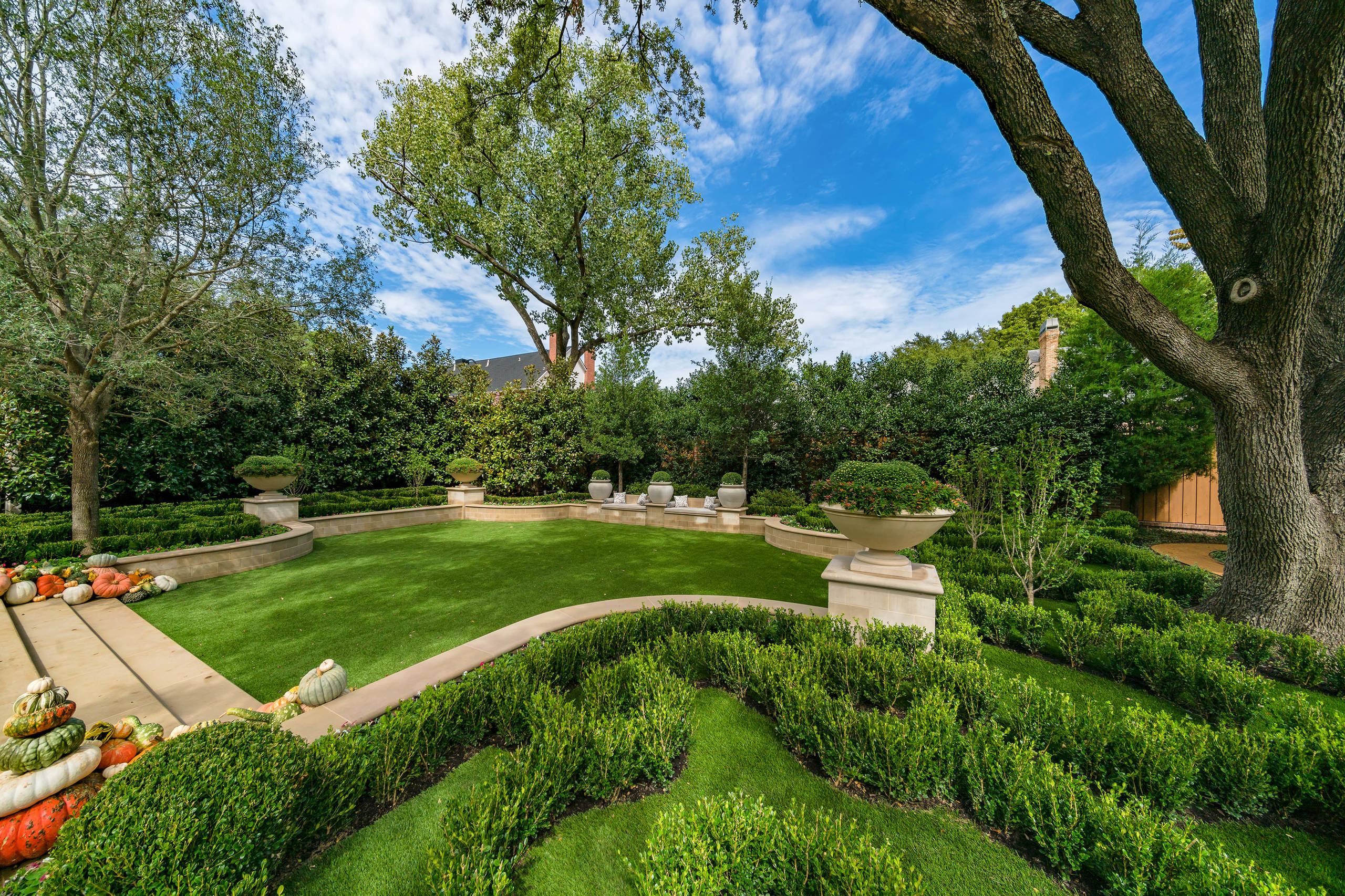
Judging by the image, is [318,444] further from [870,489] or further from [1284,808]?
[1284,808]

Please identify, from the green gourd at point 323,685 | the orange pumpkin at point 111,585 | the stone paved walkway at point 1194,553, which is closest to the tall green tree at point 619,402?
the orange pumpkin at point 111,585

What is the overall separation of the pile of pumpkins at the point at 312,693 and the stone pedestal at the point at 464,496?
9.81 meters

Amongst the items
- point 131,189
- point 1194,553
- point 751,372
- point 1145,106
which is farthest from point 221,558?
point 1194,553

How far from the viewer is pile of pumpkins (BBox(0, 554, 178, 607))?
477 centimetres

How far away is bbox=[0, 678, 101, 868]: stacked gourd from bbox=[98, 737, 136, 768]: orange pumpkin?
0.07 meters

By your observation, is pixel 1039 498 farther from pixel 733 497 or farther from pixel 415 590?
pixel 415 590

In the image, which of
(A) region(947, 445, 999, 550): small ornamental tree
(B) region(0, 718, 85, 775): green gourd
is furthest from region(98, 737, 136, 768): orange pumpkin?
(A) region(947, 445, 999, 550): small ornamental tree

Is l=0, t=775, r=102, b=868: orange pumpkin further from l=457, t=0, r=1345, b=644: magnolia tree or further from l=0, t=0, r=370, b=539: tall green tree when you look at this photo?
l=457, t=0, r=1345, b=644: magnolia tree

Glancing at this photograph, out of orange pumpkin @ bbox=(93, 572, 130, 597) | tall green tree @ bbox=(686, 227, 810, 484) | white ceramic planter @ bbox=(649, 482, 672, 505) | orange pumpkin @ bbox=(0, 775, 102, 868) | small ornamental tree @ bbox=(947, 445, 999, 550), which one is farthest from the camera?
white ceramic planter @ bbox=(649, 482, 672, 505)

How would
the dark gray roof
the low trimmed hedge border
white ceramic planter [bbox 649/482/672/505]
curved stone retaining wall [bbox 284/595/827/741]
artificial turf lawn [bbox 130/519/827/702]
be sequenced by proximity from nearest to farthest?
the low trimmed hedge border < curved stone retaining wall [bbox 284/595/827/741] < artificial turf lawn [bbox 130/519/827/702] < white ceramic planter [bbox 649/482/672/505] < the dark gray roof

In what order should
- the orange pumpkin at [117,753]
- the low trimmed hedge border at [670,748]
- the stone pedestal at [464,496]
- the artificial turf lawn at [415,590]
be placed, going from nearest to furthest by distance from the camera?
Result: the low trimmed hedge border at [670,748] → the orange pumpkin at [117,753] → the artificial turf lawn at [415,590] → the stone pedestal at [464,496]

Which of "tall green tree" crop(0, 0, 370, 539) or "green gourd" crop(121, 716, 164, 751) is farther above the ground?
"tall green tree" crop(0, 0, 370, 539)

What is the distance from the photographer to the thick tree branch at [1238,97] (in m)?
4.21

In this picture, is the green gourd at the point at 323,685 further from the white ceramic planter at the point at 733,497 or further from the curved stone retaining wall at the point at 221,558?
the white ceramic planter at the point at 733,497
